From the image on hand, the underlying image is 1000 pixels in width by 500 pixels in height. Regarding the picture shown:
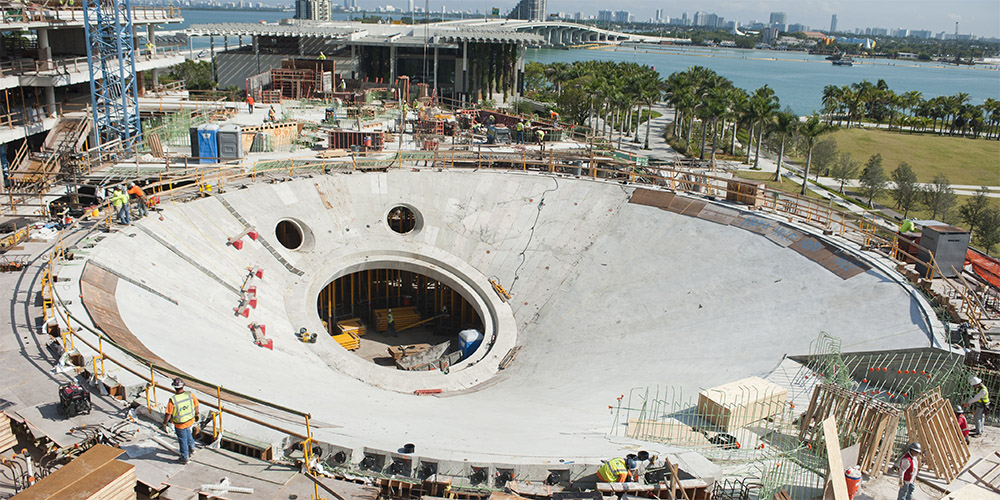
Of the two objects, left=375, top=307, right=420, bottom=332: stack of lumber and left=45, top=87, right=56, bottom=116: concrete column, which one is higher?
left=45, top=87, right=56, bottom=116: concrete column

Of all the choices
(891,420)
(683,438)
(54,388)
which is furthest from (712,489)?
(54,388)

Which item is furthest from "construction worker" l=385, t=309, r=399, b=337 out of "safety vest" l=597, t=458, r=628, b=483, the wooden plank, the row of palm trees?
the row of palm trees

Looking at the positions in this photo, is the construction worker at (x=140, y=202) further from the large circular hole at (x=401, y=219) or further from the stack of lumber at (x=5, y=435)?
the stack of lumber at (x=5, y=435)

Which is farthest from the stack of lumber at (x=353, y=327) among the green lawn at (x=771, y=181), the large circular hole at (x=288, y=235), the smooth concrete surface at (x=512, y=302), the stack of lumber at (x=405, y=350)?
the green lawn at (x=771, y=181)

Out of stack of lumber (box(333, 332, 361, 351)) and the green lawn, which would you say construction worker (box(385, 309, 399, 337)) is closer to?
stack of lumber (box(333, 332, 361, 351))

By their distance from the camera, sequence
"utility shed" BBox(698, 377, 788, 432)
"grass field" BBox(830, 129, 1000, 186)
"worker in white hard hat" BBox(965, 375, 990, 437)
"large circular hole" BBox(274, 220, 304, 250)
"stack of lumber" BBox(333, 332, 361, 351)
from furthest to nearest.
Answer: "grass field" BBox(830, 129, 1000, 186)
"large circular hole" BBox(274, 220, 304, 250)
"stack of lumber" BBox(333, 332, 361, 351)
"worker in white hard hat" BBox(965, 375, 990, 437)
"utility shed" BBox(698, 377, 788, 432)

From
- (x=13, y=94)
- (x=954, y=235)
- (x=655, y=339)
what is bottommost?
(x=655, y=339)

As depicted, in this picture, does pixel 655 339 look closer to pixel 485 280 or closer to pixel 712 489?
pixel 485 280
